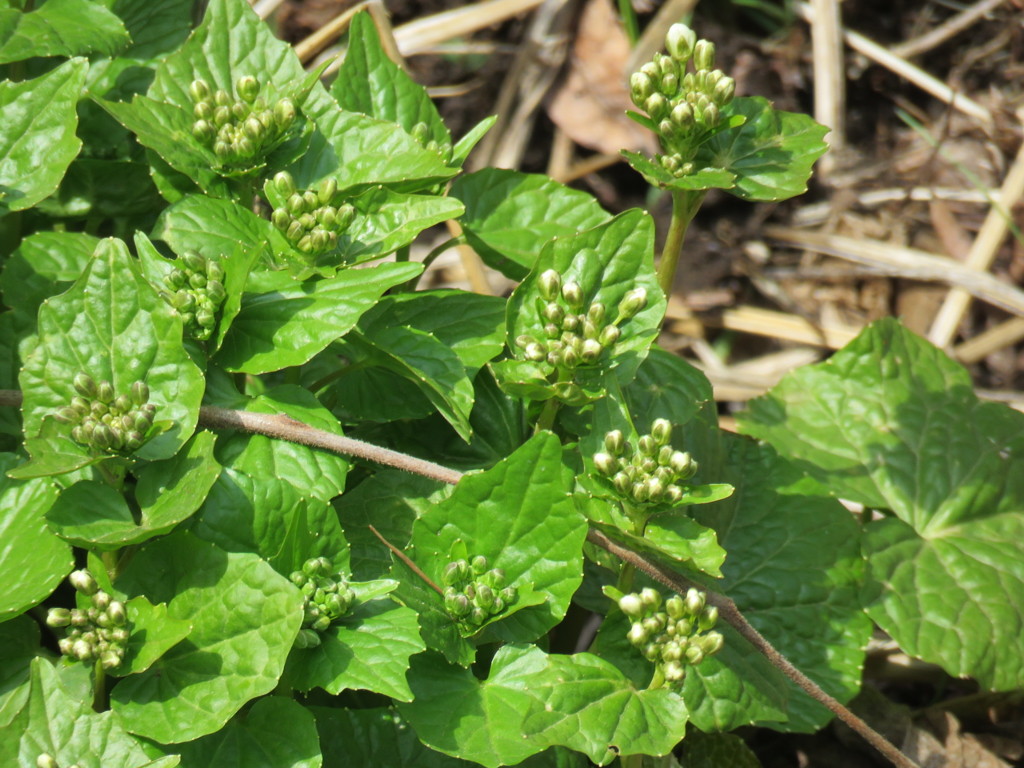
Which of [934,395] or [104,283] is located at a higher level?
[104,283]

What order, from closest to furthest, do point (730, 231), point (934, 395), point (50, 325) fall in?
point (50, 325), point (934, 395), point (730, 231)

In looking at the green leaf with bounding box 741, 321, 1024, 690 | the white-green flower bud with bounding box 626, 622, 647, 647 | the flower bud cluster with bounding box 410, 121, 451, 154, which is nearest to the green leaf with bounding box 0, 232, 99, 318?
the flower bud cluster with bounding box 410, 121, 451, 154

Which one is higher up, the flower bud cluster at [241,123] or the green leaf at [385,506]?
the flower bud cluster at [241,123]

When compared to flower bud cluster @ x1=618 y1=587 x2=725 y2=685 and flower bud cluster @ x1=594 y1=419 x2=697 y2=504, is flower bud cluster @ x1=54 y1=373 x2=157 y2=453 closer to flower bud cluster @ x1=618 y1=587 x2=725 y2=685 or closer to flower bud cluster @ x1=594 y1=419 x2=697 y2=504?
flower bud cluster @ x1=594 y1=419 x2=697 y2=504

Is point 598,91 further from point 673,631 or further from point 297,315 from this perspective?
point 673,631

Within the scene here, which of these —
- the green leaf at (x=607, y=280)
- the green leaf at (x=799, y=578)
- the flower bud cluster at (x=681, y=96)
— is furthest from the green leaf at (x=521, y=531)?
the flower bud cluster at (x=681, y=96)

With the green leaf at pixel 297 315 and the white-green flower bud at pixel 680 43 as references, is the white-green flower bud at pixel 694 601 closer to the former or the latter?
the green leaf at pixel 297 315

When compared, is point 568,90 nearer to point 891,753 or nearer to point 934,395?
point 934,395

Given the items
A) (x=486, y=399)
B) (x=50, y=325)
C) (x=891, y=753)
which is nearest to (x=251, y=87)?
(x=50, y=325)
